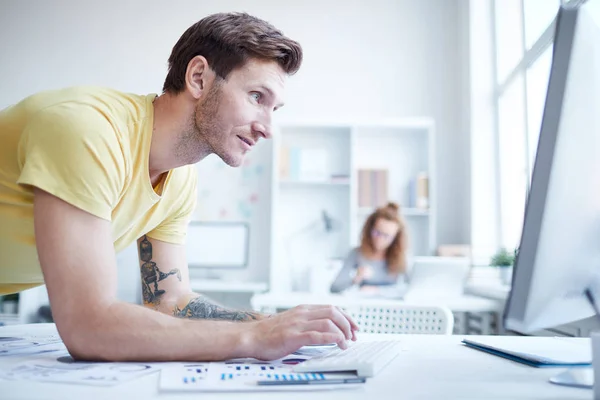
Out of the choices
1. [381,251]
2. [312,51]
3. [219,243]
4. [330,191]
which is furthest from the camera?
[312,51]

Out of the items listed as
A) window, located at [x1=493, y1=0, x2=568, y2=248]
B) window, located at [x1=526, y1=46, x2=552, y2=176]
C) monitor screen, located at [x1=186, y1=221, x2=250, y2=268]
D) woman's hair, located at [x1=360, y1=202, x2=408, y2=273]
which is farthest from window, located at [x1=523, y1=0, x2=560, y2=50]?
monitor screen, located at [x1=186, y1=221, x2=250, y2=268]

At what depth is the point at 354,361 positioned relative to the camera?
0.77 metres

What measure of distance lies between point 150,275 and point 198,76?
19.9 inches

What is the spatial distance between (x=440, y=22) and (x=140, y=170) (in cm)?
440

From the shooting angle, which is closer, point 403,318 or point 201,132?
point 201,132

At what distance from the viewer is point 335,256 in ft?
15.3

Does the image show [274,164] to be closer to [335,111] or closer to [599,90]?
[335,111]

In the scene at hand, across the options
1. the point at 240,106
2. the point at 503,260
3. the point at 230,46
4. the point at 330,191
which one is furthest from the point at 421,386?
the point at 330,191

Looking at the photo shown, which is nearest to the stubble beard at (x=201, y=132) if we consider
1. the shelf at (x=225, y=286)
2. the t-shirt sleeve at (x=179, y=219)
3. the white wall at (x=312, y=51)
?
the t-shirt sleeve at (x=179, y=219)

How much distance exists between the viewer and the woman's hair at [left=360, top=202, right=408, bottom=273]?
12.9 feet

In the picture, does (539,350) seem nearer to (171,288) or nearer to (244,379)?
(244,379)

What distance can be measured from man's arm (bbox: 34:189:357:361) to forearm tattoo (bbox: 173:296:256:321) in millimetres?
366

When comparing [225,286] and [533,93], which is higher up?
[533,93]

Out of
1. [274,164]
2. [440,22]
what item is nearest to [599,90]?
[274,164]
